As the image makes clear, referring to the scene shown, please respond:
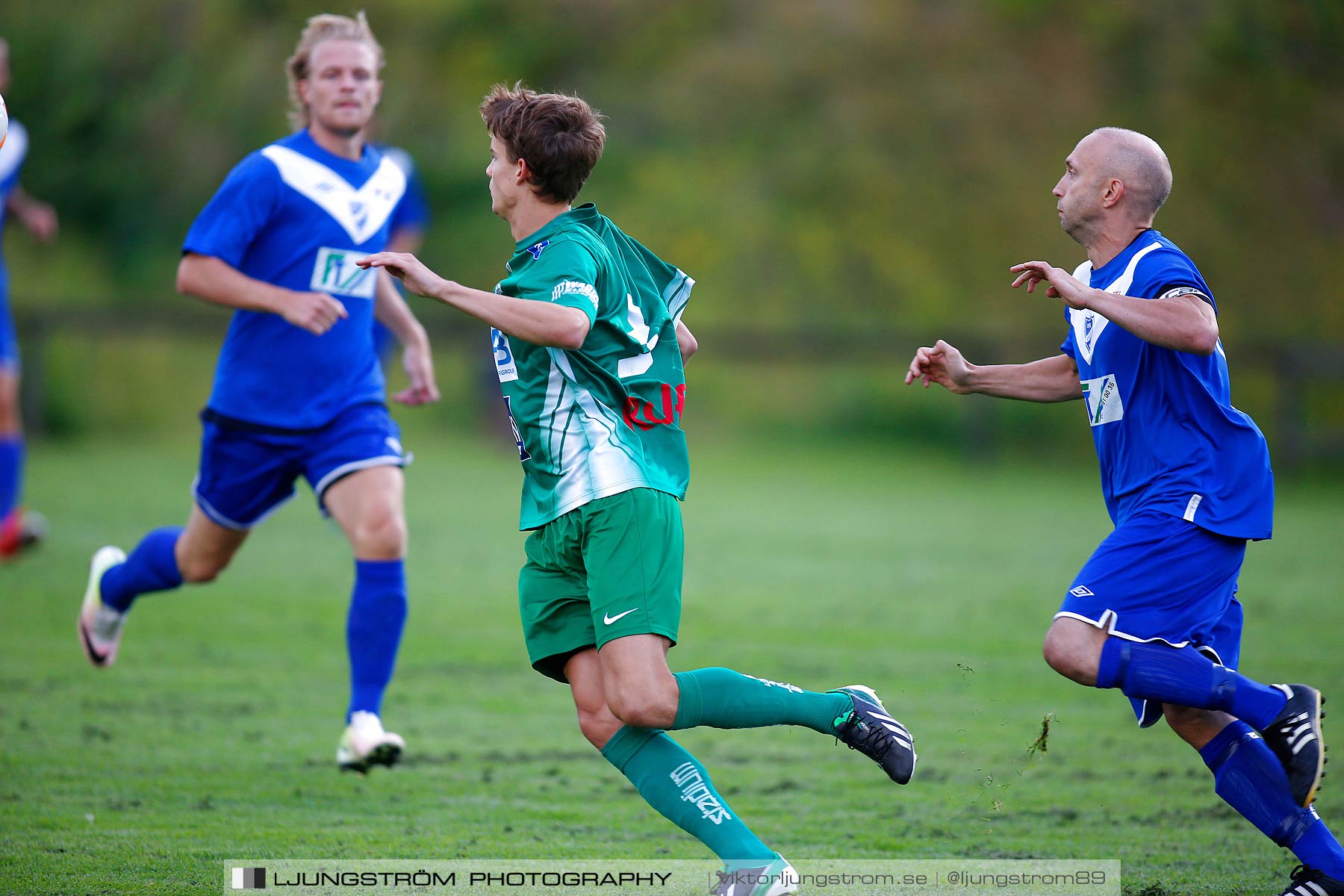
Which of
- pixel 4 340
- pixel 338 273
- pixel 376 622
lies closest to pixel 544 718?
pixel 376 622

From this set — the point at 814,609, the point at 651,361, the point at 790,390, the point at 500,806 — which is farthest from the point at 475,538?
the point at 790,390

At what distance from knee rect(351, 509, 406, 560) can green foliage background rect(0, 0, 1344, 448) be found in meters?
11.7

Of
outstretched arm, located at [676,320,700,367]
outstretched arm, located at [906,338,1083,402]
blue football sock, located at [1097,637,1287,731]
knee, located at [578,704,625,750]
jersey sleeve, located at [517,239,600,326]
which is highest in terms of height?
jersey sleeve, located at [517,239,600,326]

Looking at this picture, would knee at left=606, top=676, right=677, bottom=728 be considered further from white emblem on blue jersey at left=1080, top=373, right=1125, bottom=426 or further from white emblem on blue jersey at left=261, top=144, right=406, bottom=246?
white emblem on blue jersey at left=261, top=144, right=406, bottom=246

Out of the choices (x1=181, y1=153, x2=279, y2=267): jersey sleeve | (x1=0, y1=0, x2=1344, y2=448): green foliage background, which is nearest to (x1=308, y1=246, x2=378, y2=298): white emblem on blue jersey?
(x1=181, y1=153, x2=279, y2=267): jersey sleeve

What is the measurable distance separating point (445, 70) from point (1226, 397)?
17244mm

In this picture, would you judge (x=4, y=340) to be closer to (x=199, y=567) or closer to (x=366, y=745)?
(x=199, y=567)

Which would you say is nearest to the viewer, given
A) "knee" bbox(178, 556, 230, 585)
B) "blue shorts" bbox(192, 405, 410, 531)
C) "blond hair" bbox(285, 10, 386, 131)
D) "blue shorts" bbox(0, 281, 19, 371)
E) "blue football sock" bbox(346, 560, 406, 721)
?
"blue football sock" bbox(346, 560, 406, 721)

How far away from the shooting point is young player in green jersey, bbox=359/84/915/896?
3.18 meters

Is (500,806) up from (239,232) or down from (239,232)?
down

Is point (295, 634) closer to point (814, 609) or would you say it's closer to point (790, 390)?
point (814, 609)

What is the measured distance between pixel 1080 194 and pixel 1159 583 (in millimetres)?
993

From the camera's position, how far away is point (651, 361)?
3381 millimetres

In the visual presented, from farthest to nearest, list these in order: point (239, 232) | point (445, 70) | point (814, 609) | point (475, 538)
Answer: point (445, 70) < point (475, 538) < point (814, 609) < point (239, 232)
